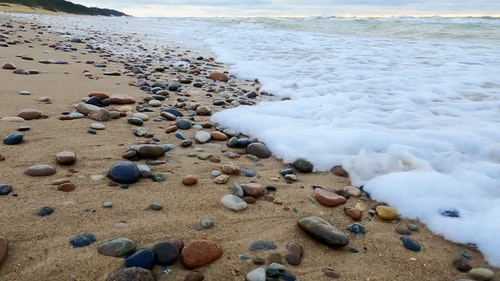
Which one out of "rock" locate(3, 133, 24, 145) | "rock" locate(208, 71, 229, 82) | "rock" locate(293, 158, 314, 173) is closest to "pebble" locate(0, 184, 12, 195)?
"rock" locate(3, 133, 24, 145)

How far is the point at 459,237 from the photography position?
170 centimetres

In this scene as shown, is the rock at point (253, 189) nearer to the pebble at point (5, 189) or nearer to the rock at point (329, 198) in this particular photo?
the rock at point (329, 198)

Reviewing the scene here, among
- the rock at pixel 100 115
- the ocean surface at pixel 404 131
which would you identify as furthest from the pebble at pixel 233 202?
the rock at pixel 100 115

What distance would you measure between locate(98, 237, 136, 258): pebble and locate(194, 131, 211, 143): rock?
1326mm

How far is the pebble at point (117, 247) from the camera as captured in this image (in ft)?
4.40

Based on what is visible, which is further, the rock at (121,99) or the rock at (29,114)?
the rock at (121,99)

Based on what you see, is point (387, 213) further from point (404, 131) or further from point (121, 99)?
point (121, 99)

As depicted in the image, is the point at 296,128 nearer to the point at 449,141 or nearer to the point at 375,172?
the point at 375,172

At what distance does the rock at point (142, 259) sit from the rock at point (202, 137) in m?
1.39

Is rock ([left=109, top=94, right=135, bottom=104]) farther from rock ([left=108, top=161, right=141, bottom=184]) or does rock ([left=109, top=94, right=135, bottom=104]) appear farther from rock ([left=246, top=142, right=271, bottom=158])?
rock ([left=108, top=161, right=141, bottom=184])

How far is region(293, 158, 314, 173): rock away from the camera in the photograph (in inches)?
92.1

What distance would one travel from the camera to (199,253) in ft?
4.52

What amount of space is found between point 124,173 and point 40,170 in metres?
0.42

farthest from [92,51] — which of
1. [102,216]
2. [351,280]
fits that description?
[351,280]
